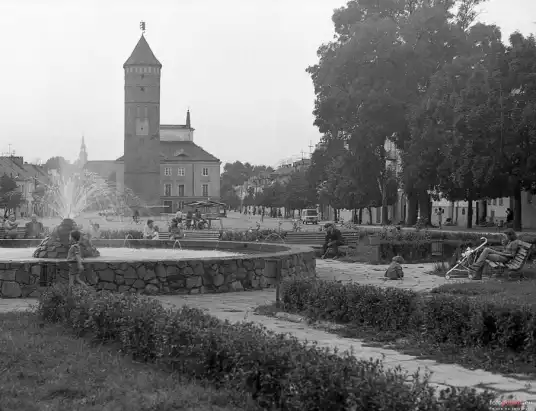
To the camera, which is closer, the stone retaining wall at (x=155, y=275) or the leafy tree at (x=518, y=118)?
the stone retaining wall at (x=155, y=275)

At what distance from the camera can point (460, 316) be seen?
8297mm

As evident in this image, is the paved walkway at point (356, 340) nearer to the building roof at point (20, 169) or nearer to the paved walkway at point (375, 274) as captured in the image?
the paved walkway at point (375, 274)

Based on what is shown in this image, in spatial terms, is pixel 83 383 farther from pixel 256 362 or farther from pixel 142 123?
pixel 142 123

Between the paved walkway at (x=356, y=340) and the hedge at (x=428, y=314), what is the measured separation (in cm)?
45

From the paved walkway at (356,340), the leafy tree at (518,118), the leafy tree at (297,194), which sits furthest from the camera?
the leafy tree at (297,194)

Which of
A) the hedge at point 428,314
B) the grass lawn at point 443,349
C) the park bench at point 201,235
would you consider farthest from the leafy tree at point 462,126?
the hedge at point 428,314

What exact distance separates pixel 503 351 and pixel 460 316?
67 centimetres

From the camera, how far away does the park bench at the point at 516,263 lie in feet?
49.2

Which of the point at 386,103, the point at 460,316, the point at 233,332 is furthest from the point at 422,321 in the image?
the point at 386,103

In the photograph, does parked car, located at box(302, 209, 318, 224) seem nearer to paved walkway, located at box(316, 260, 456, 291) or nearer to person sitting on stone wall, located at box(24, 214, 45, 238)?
person sitting on stone wall, located at box(24, 214, 45, 238)

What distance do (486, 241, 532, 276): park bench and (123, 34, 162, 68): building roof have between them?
87930 millimetres

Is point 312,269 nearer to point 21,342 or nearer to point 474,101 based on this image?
point 21,342

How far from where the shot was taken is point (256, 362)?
234 inches

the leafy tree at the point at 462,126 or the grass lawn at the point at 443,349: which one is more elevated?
the leafy tree at the point at 462,126
